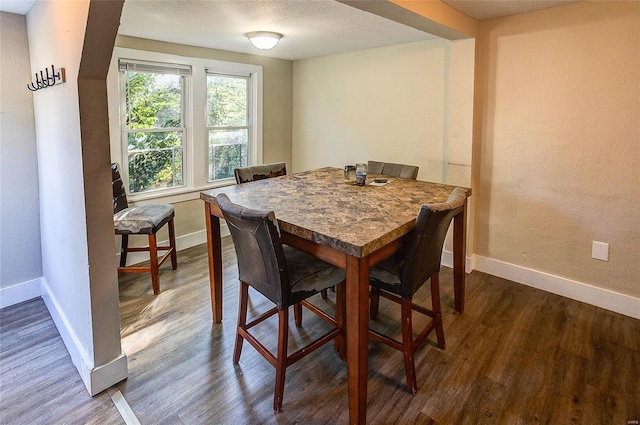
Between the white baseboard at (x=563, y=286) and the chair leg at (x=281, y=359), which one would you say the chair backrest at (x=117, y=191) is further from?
the white baseboard at (x=563, y=286)

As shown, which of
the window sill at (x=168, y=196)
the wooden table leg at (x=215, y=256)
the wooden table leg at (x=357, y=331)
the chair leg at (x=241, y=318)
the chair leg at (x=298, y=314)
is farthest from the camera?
the window sill at (x=168, y=196)

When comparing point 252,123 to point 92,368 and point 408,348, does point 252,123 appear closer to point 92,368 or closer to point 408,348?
point 92,368

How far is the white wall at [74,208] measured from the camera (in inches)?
66.2

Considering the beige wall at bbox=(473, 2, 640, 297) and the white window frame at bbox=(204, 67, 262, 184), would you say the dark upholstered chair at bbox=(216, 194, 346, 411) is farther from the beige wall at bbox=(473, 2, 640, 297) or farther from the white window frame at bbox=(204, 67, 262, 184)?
the white window frame at bbox=(204, 67, 262, 184)

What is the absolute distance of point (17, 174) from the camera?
2.66 meters

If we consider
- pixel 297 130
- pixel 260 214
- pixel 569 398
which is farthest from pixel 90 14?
pixel 297 130

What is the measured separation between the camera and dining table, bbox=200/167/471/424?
156cm

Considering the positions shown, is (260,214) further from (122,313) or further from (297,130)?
(297,130)

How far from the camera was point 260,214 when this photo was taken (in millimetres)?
1583

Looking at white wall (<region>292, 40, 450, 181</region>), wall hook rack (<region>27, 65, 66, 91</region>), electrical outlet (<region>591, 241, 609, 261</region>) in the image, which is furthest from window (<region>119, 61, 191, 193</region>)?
electrical outlet (<region>591, 241, 609, 261</region>)

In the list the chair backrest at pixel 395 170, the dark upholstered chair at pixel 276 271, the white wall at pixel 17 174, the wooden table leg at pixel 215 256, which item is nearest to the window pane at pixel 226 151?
the white wall at pixel 17 174

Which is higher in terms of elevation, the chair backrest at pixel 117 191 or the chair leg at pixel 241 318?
the chair backrest at pixel 117 191

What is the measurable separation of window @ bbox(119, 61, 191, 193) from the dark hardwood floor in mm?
1388

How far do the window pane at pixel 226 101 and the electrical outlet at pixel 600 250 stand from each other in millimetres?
→ 3562
